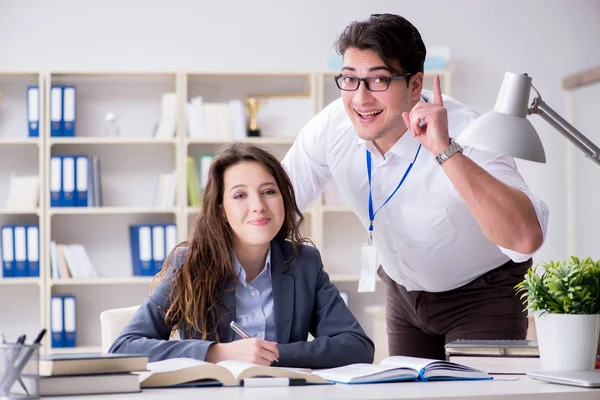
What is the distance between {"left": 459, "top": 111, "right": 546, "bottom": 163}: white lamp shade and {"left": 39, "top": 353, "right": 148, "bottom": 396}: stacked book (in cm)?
68

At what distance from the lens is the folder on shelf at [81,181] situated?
4582 mm

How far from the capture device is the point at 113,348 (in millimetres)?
1707

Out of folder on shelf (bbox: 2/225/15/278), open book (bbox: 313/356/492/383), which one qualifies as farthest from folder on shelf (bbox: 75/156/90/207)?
open book (bbox: 313/356/492/383)

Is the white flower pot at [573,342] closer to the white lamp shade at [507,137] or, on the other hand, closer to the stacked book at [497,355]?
the stacked book at [497,355]

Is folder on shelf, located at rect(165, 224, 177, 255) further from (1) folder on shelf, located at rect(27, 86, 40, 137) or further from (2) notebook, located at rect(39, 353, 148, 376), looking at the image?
(2) notebook, located at rect(39, 353, 148, 376)

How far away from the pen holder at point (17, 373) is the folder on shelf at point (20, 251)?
11.7 ft

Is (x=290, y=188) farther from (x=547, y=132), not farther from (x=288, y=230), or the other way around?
(x=547, y=132)

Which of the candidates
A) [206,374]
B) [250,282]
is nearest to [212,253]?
[250,282]

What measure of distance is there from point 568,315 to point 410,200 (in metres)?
0.80

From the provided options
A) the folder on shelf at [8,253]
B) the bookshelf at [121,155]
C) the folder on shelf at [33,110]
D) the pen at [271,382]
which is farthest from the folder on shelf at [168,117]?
the pen at [271,382]

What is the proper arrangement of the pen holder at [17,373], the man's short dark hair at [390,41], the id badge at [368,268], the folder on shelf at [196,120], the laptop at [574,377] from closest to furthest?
the pen holder at [17,373] < the laptop at [574,377] < the man's short dark hair at [390,41] < the id badge at [368,268] < the folder on shelf at [196,120]

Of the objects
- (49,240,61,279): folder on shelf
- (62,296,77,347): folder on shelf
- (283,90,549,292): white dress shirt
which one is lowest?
(62,296,77,347): folder on shelf

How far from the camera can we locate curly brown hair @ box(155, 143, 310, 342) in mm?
1869

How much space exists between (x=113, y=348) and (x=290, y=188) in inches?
25.0
